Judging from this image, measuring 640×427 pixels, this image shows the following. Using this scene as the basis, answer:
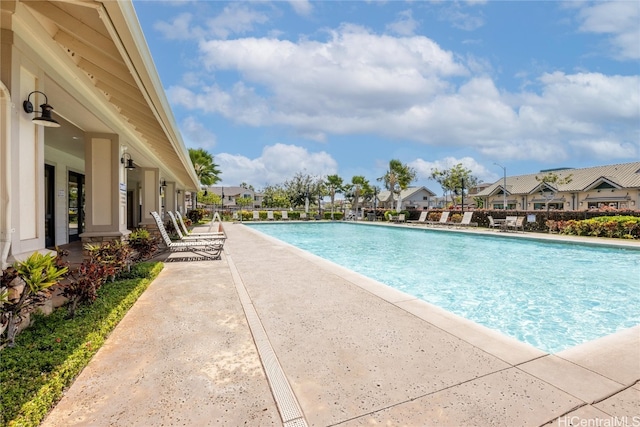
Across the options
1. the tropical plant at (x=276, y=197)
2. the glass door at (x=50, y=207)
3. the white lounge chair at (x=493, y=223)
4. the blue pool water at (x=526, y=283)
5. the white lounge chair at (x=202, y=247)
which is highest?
the tropical plant at (x=276, y=197)

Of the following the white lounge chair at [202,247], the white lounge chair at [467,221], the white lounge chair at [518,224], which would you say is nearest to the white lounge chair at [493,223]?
the white lounge chair at [518,224]

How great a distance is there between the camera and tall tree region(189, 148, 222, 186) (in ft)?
91.9

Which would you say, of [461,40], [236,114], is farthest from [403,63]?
[236,114]

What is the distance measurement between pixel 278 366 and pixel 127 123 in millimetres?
6854

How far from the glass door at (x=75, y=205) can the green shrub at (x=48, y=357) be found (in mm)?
8330

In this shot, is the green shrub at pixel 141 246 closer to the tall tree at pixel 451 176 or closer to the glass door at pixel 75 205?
the glass door at pixel 75 205

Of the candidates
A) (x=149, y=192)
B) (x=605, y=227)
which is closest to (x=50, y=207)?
(x=149, y=192)

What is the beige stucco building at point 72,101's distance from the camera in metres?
2.92

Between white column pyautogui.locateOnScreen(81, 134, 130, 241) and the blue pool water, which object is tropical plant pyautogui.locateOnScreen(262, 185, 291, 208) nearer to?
the blue pool water

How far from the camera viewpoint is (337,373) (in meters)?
2.63

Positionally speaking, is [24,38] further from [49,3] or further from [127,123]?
[127,123]

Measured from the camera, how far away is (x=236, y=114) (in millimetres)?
32719

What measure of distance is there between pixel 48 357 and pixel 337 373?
91.3 inches

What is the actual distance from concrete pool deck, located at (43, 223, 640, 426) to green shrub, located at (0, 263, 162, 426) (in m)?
0.11
